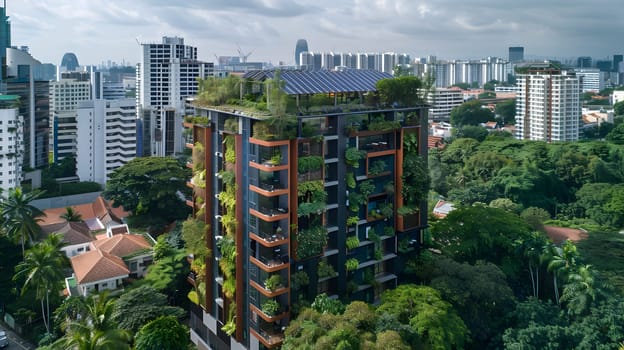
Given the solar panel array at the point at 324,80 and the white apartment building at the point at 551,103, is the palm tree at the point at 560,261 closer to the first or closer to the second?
the solar panel array at the point at 324,80

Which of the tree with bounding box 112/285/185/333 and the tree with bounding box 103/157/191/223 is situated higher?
the tree with bounding box 103/157/191/223

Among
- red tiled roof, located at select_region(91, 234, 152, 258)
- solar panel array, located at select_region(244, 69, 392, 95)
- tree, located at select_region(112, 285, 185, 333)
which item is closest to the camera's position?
solar panel array, located at select_region(244, 69, 392, 95)

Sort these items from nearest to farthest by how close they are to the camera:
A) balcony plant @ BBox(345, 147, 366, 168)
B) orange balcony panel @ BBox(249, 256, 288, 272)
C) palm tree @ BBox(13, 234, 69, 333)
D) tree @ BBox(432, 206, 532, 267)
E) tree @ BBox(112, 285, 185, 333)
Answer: orange balcony panel @ BBox(249, 256, 288, 272) < balcony plant @ BBox(345, 147, 366, 168) < tree @ BBox(112, 285, 185, 333) < palm tree @ BBox(13, 234, 69, 333) < tree @ BBox(432, 206, 532, 267)

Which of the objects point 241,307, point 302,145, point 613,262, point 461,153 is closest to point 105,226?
point 241,307

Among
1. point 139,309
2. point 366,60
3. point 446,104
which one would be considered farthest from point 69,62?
point 139,309

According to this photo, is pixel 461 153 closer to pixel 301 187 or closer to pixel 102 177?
pixel 102 177

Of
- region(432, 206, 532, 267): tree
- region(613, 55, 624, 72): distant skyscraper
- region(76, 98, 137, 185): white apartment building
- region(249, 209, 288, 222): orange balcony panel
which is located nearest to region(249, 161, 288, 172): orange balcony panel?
region(249, 209, 288, 222): orange balcony panel

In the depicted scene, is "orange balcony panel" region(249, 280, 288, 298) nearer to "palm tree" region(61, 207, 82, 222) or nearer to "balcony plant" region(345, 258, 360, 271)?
"balcony plant" region(345, 258, 360, 271)
